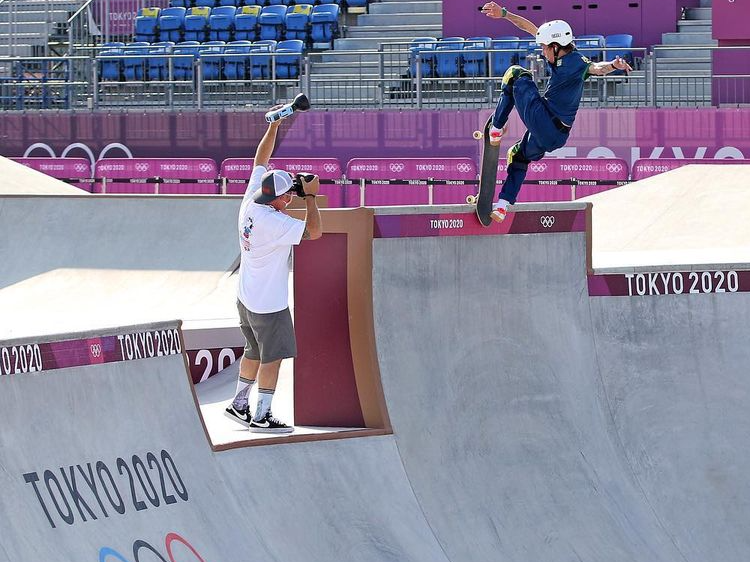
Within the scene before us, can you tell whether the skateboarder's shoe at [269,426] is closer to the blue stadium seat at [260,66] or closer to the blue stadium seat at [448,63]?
the blue stadium seat at [448,63]

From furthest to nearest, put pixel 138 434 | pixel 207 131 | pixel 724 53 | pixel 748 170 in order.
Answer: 1. pixel 207 131
2. pixel 724 53
3. pixel 748 170
4. pixel 138 434

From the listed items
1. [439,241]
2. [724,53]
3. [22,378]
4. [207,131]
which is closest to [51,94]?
[207,131]

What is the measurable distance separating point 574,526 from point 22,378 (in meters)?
3.39

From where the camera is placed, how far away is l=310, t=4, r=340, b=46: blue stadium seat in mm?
24641

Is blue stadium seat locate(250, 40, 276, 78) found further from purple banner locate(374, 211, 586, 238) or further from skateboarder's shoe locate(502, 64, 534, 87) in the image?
purple banner locate(374, 211, 586, 238)

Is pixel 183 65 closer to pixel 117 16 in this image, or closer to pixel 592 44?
pixel 117 16

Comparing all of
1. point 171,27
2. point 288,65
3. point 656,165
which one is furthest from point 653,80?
point 171,27

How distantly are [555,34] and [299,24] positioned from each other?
16910 mm

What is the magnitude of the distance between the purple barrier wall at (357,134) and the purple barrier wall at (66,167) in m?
0.91

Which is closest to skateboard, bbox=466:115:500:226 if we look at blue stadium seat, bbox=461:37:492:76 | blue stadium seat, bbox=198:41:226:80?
blue stadium seat, bbox=461:37:492:76

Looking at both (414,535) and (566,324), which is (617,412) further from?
(414,535)

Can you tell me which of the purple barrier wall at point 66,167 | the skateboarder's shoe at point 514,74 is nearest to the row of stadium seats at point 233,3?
the purple barrier wall at point 66,167

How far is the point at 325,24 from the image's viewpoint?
24719 mm

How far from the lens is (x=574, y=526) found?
752 centimetres
